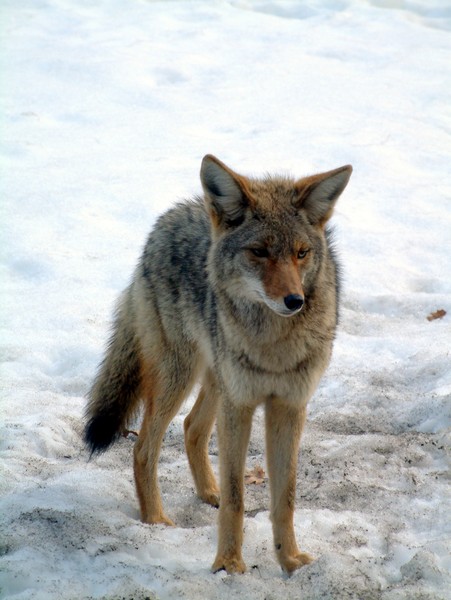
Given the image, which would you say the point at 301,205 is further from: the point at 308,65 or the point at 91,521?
the point at 308,65

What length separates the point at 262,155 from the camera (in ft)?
32.9

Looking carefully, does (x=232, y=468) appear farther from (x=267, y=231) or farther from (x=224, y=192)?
(x=224, y=192)

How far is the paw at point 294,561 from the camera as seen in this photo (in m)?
4.12

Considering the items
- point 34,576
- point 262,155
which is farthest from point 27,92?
point 34,576

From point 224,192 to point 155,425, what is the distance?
1583 millimetres

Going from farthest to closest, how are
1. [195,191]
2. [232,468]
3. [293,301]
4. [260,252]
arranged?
1. [195,191]
2. [232,468]
3. [260,252]
4. [293,301]

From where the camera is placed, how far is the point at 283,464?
4328 millimetres

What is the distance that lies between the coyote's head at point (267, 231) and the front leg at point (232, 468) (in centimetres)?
61

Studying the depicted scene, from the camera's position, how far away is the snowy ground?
13.5ft

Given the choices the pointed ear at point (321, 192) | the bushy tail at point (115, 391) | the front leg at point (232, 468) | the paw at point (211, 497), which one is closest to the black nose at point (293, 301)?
the pointed ear at point (321, 192)

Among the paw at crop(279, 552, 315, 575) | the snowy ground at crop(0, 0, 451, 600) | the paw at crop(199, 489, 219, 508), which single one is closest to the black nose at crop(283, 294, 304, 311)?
the snowy ground at crop(0, 0, 451, 600)

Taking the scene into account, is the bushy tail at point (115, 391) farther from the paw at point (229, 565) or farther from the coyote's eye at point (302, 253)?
the coyote's eye at point (302, 253)

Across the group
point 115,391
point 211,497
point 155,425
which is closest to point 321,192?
point 155,425

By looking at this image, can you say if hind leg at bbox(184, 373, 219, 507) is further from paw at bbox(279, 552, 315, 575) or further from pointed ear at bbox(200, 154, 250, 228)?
pointed ear at bbox(200, 154, 250, 228)
